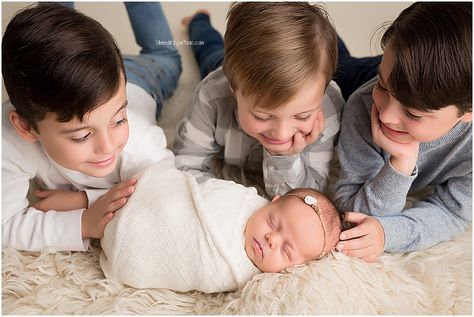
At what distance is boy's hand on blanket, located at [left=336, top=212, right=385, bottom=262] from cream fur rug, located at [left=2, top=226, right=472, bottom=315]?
2 centimetres

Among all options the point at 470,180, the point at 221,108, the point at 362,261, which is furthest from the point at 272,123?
the point at 470,180

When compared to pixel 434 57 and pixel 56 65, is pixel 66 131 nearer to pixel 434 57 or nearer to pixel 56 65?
pixel 56 65

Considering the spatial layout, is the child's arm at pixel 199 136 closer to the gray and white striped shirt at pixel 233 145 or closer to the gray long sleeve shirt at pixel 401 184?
the gray and white striped shirt at pixel 233 145

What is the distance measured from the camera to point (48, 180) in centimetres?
123

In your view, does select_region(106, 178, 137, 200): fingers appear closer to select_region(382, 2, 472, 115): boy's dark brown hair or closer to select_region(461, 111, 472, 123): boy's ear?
select_region(382, 2, 472, 115): boy's dark brown hair

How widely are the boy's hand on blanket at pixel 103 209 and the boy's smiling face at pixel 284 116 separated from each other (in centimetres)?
26

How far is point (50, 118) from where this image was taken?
996mm

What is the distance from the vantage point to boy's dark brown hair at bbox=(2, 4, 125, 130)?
955 mm

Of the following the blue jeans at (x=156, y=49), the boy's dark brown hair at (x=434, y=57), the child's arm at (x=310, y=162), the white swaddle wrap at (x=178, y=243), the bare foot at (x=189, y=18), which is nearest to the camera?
the boy's dark brown hair at (x=434, y=57)

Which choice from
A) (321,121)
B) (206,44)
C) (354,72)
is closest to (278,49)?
(321,121)

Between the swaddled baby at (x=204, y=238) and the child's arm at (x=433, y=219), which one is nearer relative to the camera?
the swaddled baby at (x=204, y=238)

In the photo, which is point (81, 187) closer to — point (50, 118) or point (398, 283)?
point (50, 118)

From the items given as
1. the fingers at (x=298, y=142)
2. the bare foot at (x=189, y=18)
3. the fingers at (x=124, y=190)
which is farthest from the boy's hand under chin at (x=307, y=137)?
the bare foot at (x=189, y=18)

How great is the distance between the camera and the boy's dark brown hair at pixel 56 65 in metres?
0.96
